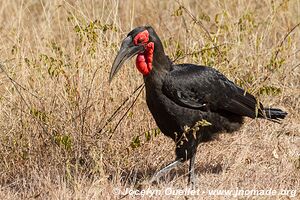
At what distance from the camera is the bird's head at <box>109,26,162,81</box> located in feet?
17.5

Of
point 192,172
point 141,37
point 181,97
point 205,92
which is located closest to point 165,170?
point 192,172

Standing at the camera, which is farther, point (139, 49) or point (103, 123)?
point (103, 123)

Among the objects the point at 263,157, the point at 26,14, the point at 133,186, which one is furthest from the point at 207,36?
the point at 26,14

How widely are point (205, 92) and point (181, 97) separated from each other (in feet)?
0.85

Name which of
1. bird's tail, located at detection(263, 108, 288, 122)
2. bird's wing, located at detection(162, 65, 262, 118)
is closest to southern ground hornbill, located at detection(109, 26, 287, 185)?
bird's wing, located at detection(162, 65, 262, 118)

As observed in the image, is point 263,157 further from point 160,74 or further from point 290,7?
point 290,7

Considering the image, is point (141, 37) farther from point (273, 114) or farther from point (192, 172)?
point (273, 114)

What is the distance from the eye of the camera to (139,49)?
5.40 m

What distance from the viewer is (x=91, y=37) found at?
575 cm

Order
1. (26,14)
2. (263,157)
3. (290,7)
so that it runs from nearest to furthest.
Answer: (263,157) < (290,7) < (26,14)

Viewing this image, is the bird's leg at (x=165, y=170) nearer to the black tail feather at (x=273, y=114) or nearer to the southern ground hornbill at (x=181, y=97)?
the southern ground hornbill at (x=181, y=97)

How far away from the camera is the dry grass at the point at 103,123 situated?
5516 millimetres

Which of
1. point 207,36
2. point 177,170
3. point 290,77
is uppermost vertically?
point 207,36

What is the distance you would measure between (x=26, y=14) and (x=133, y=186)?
14.7ft
